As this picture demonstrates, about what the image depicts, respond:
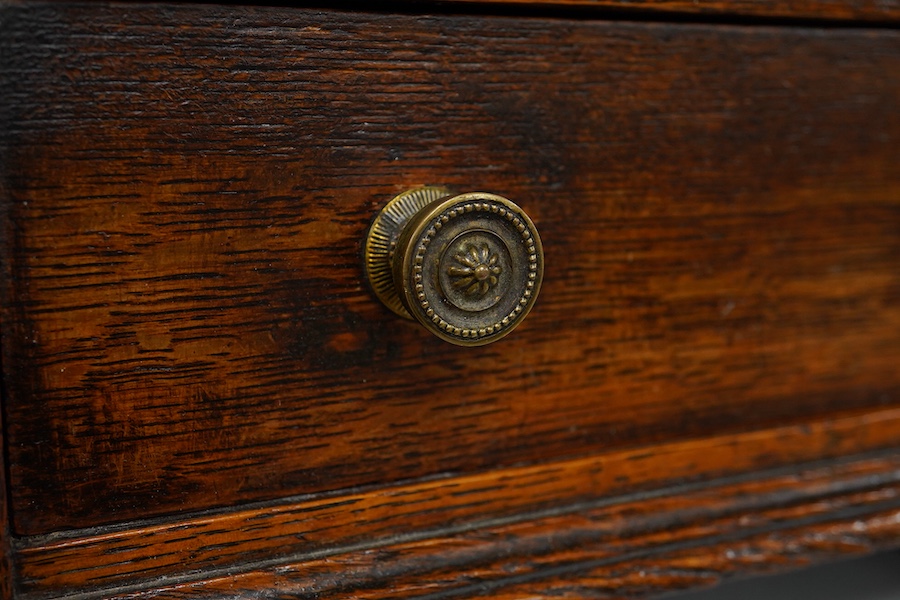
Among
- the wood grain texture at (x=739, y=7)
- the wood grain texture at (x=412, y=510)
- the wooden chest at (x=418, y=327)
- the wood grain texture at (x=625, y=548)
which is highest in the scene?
the wood grain texture at (x=739, y=7)

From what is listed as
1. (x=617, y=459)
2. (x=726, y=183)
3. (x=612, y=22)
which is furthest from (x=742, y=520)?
(x=612, y=22)

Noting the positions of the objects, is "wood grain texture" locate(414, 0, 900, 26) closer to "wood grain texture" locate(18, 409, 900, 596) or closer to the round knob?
the round knob

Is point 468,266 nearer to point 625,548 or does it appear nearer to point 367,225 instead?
point 367,225

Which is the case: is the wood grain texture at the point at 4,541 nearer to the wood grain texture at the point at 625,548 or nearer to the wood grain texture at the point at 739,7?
the wood grain texture at the point at 625,548

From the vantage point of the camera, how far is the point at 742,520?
55 centimetres

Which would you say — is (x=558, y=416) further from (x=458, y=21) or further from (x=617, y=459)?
(x=458, y=21)

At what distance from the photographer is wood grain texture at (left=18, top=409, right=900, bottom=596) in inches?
16.6

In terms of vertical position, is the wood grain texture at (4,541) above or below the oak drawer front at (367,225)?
below

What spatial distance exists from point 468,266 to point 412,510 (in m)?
0.15

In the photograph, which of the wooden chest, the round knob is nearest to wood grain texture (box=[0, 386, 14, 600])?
the wooden chest

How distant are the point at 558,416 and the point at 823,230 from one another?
22 centimetres

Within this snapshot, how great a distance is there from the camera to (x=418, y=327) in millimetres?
471

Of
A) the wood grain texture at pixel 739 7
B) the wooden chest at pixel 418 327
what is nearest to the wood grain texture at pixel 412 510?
the wooden chest at pixel 418 327

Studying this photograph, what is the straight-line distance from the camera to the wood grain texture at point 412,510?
0.42 meters
